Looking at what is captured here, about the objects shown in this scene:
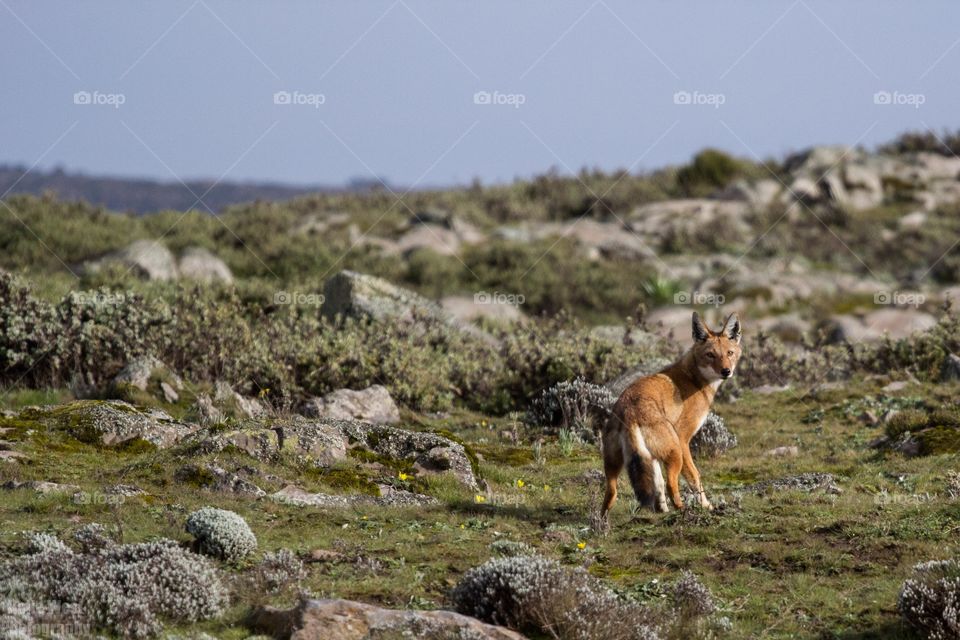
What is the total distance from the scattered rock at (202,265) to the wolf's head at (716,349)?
80.0 ft

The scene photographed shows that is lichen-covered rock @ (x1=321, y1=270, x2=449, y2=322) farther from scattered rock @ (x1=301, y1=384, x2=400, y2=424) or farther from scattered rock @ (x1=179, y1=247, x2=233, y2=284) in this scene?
scattered rock @ (x1=179, y1=247, x2=233, y2=284)

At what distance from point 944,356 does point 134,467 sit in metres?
15.8

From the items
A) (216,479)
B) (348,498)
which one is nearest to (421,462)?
(348,498)

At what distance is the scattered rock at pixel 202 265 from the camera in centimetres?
3544

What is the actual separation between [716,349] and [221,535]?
17.9 feet

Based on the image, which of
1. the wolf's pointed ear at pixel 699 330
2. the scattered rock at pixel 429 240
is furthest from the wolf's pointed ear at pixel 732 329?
the scattered rock at pixel 429 240

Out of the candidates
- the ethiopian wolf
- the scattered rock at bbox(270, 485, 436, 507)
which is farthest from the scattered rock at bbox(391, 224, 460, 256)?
the ethiopian wolf

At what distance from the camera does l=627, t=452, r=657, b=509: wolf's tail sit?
34.4 feet

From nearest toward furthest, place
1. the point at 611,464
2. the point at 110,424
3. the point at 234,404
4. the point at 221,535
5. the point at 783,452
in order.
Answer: the point at 221,535, the point at 611,464, the point at 110,424, the point at 783,452, the point at 234,404

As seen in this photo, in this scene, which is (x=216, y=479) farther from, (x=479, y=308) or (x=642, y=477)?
(x=479, y=308)

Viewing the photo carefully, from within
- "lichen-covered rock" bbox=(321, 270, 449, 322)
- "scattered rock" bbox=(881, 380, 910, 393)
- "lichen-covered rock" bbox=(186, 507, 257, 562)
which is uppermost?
"lichen-covered rock" bbox=(321, 270, 449, 322)

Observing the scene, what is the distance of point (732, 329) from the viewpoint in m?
12.2

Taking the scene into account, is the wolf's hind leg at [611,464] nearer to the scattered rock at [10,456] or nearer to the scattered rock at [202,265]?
the scattered rock at [10,456]

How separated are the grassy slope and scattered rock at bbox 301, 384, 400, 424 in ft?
12.5
